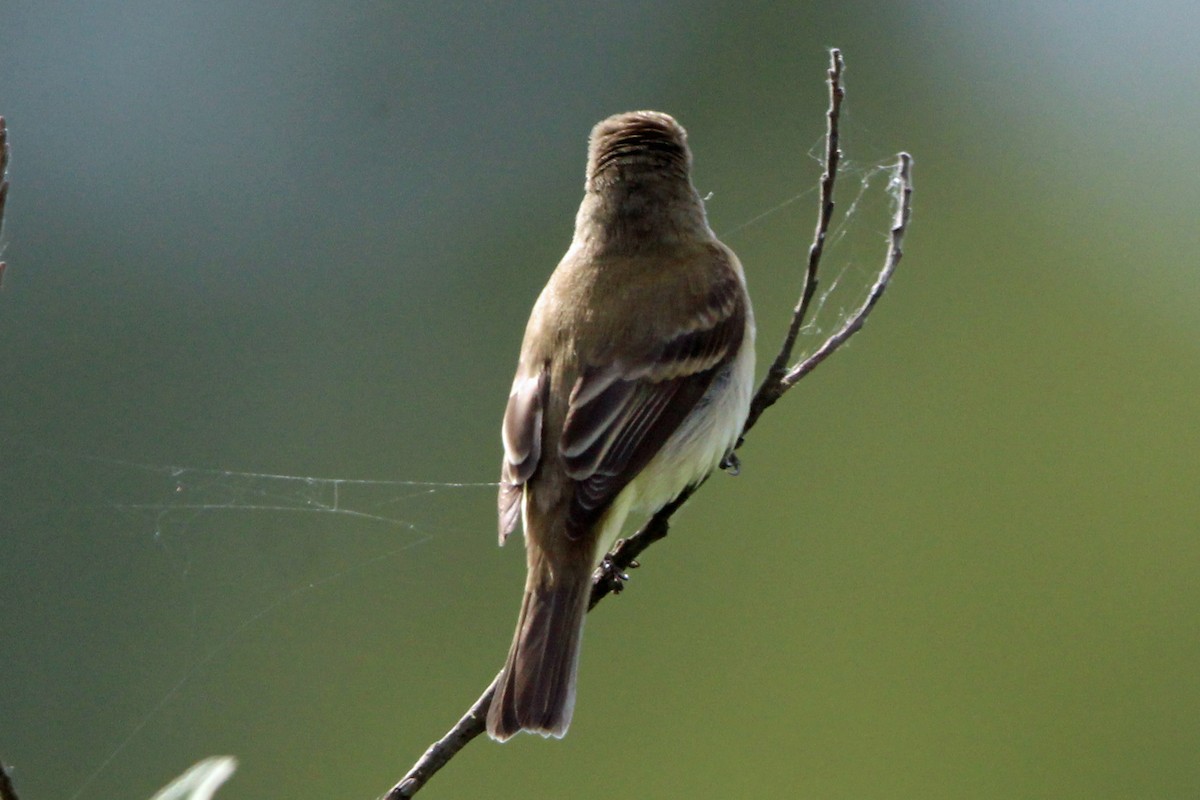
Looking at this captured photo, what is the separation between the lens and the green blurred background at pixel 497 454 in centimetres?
563

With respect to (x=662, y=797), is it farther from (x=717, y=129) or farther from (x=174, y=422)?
(x=717, y=129)

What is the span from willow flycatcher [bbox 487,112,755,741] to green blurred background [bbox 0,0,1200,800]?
0.82m

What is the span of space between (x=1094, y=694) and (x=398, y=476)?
11.2 feet

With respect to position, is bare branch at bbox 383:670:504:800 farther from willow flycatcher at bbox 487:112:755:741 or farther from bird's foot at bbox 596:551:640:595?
bird's foot at bbox 596:551:640:595

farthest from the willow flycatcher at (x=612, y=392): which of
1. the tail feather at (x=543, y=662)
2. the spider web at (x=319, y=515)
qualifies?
the spider web at (x=319, y=515)

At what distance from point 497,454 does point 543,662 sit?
4224 millimetres

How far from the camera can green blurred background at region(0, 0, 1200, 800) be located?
5.63 metres

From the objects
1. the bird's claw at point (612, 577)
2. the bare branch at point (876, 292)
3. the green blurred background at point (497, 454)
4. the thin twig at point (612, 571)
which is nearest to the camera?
the thin twig at point (612, 571)

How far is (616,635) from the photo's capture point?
5.98 meters

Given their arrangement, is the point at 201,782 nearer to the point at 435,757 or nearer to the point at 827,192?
the point at 435,757

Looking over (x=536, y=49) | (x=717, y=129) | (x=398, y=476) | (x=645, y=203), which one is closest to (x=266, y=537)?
(x=398, y=476)

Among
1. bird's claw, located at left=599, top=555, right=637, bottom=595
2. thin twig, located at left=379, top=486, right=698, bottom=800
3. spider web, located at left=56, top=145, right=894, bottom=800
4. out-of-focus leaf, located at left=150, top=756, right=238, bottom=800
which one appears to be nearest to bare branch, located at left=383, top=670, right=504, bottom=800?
thin twig, located at left=379, top=486, right=698, bottom=800

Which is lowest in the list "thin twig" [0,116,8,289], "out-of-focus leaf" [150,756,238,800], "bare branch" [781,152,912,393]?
"out-of-focus leaf" [150,756,238,800]

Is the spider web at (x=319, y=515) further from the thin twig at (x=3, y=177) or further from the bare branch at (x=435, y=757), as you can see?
the thin twig at (x=3, y=177)
